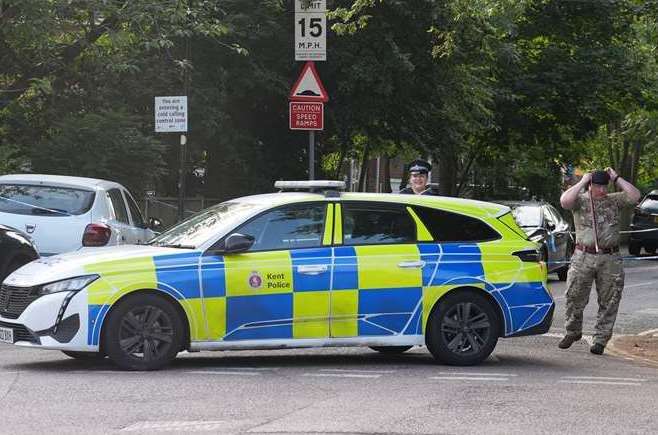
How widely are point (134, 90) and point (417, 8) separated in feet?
18.2

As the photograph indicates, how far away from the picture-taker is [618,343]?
46.5ft

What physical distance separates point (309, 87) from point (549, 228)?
7.24 meters

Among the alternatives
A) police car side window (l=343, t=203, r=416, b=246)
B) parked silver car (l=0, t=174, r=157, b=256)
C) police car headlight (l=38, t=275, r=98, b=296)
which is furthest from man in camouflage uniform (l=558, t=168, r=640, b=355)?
parked silver car (l=0, t=174, r=157, b=256)

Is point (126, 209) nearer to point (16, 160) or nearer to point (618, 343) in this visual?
point (16, 160)

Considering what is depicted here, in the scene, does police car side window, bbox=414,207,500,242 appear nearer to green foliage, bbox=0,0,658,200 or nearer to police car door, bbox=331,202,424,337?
police car door, bbox=331,202,424,337

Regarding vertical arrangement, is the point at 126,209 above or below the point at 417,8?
below

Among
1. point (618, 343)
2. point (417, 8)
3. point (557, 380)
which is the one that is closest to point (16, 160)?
point (417, 8)

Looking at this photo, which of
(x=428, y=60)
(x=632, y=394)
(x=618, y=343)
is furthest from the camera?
(x=428, y=60)

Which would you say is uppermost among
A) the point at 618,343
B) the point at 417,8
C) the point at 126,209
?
the point at 417,8

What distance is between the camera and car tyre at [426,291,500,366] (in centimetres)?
1129

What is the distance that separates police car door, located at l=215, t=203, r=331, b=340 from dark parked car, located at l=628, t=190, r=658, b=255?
2478 centimetres

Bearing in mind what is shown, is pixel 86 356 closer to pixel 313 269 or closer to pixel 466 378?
pixel 313 269

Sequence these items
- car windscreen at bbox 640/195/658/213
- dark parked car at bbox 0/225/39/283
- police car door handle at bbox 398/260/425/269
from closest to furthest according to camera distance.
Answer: police car door handle at bbox 398/260/425/269 → dark parked car at bbox 0/225/39/283 → car windscreen at bbox 640/195/658/213

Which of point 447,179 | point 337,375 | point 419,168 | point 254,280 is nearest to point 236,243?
point 254,280
